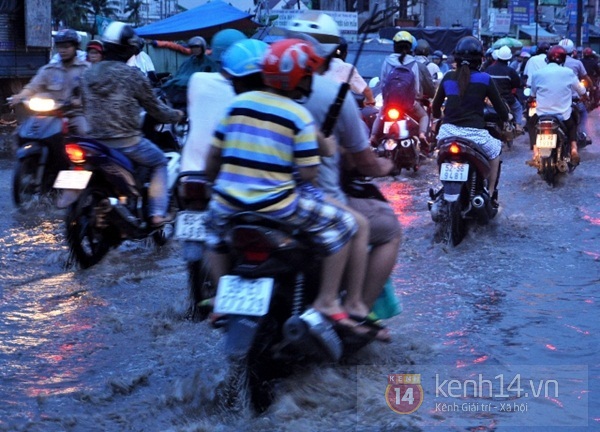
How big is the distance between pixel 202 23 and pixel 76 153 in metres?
15.1

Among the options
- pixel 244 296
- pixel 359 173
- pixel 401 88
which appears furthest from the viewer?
pixel 401 88

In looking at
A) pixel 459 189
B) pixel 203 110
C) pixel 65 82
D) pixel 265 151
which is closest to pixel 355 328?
pixel 265 151

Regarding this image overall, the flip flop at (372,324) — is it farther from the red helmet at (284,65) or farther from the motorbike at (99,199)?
the motorbike at (99,199)

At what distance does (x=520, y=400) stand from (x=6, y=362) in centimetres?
266

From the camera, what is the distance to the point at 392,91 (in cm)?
1330

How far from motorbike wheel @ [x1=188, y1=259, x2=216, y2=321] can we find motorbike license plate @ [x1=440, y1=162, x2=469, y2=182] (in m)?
2.84

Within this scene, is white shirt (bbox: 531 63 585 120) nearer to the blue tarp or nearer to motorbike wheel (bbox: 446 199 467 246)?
motorbike wheel (bbox: 446 199 467 246)

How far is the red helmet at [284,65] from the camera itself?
14.1ft

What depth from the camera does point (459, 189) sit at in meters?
8.20

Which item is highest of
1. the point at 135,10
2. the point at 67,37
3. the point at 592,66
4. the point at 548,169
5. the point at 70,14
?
the point at 67,37

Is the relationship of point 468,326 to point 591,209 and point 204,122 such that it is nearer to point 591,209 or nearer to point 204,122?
point 204,122

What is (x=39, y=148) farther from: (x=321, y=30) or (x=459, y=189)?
(x=321, y=30)

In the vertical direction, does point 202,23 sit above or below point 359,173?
below

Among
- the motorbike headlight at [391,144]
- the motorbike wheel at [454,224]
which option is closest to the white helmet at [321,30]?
the motorbike wheel at [454,224]
